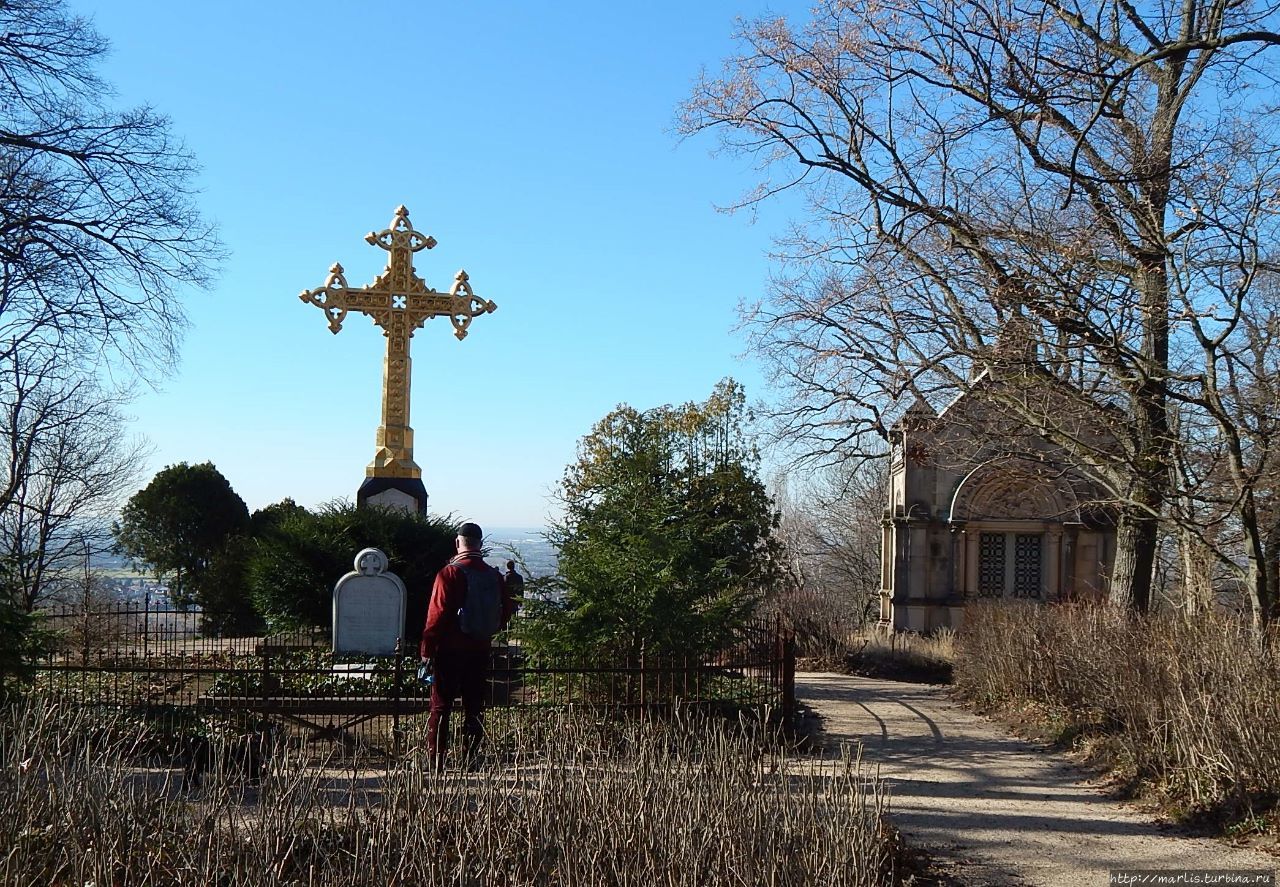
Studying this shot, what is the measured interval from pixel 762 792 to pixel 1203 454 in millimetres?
8740

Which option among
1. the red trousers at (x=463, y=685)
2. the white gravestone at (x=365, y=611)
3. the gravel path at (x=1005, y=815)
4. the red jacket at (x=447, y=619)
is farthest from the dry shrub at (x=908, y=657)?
the red jacket at (x=447, y=619)

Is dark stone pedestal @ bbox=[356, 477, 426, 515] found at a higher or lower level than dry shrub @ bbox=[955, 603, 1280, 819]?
higher

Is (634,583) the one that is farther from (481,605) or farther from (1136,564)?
(1136,564)

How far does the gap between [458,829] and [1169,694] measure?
20.7 ft

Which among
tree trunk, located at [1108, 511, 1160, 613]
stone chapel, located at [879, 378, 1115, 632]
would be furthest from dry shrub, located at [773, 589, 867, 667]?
tree trunk, located at [1108, 511, 1160, 613]

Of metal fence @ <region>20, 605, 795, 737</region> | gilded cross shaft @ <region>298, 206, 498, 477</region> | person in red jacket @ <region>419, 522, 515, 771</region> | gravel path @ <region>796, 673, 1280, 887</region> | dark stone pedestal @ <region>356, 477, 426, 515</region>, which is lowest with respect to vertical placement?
gravel path @ <region>796, 673, 1280, 887</region>

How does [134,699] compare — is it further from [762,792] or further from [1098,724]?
[1098,724]

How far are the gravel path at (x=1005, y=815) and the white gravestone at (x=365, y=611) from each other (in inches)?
225

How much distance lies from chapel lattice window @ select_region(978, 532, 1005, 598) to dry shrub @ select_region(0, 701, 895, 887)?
64.1 feet

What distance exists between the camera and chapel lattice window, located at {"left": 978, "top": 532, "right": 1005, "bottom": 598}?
25.0m

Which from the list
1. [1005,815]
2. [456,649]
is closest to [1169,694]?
[1005,815]

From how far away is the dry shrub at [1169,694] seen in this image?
324 inches

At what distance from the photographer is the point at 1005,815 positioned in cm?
851

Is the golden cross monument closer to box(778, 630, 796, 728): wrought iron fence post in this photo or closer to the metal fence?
the metal fence
